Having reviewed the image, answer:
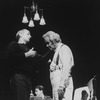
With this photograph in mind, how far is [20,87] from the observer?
17.8ft

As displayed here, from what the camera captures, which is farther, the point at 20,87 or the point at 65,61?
the point at 20,87

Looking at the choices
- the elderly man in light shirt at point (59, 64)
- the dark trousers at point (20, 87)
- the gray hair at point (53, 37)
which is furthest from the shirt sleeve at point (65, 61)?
the dark trousers at point (20, 87)

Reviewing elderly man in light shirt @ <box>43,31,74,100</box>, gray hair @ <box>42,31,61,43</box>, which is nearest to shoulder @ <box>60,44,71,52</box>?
elderly man in light shirt @ <box>43,31,74,100</box>

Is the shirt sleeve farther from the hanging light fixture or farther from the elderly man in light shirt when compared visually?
the hanging light fixture

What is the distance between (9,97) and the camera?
18.3 ft

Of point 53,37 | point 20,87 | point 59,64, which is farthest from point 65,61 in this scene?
point 20,87

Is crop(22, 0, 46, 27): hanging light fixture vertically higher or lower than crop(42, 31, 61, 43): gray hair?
higher

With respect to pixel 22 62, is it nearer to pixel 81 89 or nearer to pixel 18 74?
pixel 18 74

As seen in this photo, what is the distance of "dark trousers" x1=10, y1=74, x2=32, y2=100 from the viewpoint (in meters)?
5.43

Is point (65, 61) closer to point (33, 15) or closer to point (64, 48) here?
point (64, 48)

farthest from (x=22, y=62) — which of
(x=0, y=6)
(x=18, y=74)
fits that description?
(x=0, y=6)

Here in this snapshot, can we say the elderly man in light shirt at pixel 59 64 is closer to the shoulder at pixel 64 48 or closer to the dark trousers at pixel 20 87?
the shoulder at pixel 64 48

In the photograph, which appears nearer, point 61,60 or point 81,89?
point 61,60

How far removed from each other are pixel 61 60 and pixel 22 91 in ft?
2.29
